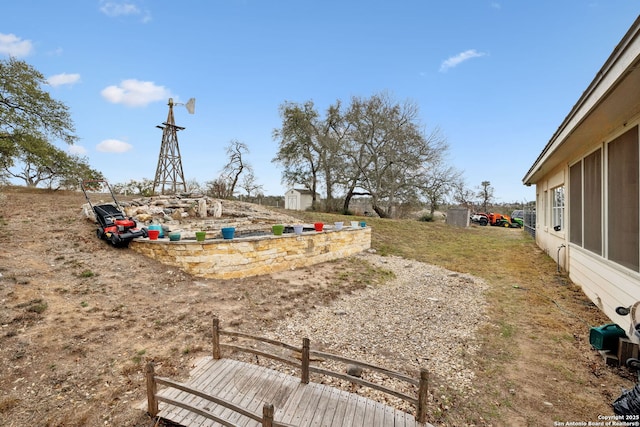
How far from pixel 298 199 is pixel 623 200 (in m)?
18.7

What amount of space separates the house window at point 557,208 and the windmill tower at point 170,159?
13.3 m

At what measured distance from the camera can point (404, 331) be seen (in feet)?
13.9

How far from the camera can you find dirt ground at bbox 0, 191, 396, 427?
2619 millimetres

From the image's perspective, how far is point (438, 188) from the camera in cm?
1847

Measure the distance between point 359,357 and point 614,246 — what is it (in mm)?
4058

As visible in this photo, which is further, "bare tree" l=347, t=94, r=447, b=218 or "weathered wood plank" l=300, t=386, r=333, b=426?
"bare tree" l=347, t=94, r=447, b=218

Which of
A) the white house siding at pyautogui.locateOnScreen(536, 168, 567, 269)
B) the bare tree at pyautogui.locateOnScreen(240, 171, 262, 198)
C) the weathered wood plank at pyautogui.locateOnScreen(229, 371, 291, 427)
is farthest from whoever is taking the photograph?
the bare tree at pyautogui.locateOnScreen(240, 171, 262, 198)

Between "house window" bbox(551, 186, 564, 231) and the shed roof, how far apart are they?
3098 millimetres

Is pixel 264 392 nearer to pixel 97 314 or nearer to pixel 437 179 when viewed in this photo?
pixel 97 314

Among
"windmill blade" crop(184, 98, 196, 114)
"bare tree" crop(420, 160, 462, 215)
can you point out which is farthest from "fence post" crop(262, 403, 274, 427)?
"bare tree" crop(420, 160, 462, 215)

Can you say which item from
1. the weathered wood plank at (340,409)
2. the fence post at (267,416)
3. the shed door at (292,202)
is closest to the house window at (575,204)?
the weathered wood plank at (340,409)

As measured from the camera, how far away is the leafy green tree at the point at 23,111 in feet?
27.8

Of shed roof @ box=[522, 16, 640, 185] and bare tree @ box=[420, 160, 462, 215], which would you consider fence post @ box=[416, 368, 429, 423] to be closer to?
shed roof @ box=[522, 16, 640, 185]

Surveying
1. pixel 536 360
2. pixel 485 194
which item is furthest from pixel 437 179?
pixel 536 360
